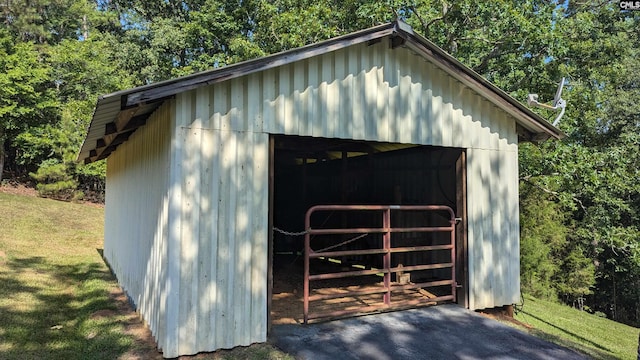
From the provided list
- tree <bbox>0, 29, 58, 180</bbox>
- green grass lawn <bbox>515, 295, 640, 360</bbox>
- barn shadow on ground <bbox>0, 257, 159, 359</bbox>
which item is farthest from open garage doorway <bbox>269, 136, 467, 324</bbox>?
tree <bbox>0, 29, 58, 180</bbox>

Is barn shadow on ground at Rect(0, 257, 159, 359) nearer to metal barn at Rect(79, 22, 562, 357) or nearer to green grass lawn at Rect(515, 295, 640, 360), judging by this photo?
metal barn at Rect(79, 22, 562, 357)

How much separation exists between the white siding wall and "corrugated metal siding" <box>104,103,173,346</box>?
0.02 m

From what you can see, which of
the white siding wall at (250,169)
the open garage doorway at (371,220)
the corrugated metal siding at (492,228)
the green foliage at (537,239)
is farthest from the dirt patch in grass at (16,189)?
the green foliage at (537,239)

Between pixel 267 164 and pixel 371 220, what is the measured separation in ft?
17.2

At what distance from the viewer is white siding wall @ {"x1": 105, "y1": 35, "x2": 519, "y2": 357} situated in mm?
4289

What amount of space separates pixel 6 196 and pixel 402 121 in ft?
59.0

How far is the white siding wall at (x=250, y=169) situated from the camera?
4.29 metres

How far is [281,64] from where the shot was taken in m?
4.63

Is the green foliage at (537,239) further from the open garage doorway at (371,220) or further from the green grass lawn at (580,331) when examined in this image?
the open garage doorway at (371,220)

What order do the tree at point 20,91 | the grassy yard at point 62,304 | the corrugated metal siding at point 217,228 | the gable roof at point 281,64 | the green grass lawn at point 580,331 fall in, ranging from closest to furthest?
the gable roof at point 281,64, the corrugated metal siding at point 217,228, the grassy yard at point 62,304, the green grass lawn at point 580,331, the tree at point 20,91

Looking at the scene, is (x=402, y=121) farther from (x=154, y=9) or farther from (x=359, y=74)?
(x=154, y=9)

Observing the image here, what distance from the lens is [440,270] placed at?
755 cm

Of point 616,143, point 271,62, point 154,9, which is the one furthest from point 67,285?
point 154,9

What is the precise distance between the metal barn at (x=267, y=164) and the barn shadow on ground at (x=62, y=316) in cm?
41
